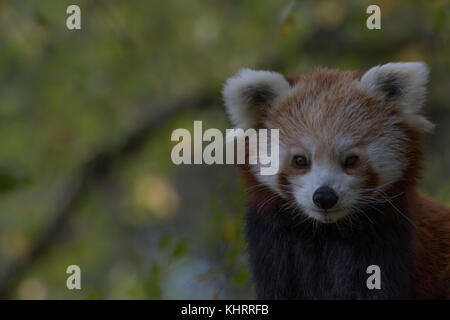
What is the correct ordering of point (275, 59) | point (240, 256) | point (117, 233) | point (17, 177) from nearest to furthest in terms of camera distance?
point (17, 177), point (240, 256), point (275, 59), point (117, 233)

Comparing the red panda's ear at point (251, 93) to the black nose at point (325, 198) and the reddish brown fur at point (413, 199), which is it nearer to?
the reddish brown fur at point (413, 199)

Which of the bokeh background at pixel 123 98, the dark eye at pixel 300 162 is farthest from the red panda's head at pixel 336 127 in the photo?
the bokeh background at pixel 123 98

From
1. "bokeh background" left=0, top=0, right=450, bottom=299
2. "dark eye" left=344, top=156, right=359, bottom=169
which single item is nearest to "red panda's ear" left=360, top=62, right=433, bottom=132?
"dark eye" left=344, top=156, right=359, bottom=169

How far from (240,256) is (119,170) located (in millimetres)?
5439

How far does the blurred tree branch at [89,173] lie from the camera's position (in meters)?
10.1

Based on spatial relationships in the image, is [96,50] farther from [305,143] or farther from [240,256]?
[305,143]

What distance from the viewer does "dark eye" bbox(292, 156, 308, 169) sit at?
409 cm

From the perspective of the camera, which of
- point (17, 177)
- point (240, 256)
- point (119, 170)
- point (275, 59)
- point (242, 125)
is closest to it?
point (17, 177)

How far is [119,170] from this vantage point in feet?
35.5

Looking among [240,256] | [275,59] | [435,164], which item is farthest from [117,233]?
[240,256]

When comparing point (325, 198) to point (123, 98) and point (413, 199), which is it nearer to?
point (413, 199)

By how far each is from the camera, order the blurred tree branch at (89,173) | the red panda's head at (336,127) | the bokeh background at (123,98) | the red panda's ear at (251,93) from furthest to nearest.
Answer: the blurred tree branch at (89,173) < the bokeh background at (123,98) < the red panda's ear at (251,93) < the red panda's head at (336,127)

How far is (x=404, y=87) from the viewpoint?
4289 mm

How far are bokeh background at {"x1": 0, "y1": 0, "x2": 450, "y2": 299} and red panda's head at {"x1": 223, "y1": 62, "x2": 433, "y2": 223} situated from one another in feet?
13.7
